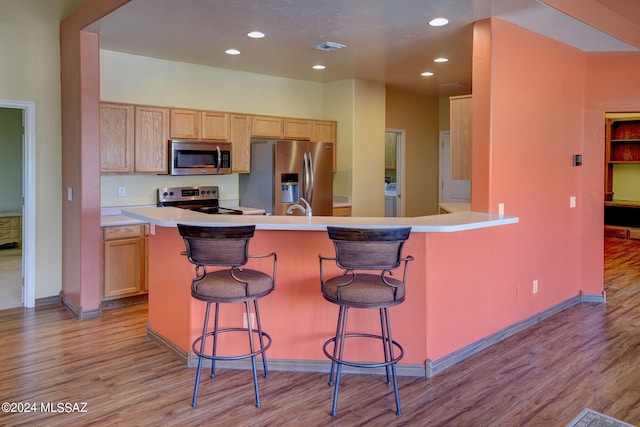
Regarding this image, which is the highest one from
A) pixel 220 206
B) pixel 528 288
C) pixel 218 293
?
pixel 220 206

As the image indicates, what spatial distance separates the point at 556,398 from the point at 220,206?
4.08 metres

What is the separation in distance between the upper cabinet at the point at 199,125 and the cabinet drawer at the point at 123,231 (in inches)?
41.8

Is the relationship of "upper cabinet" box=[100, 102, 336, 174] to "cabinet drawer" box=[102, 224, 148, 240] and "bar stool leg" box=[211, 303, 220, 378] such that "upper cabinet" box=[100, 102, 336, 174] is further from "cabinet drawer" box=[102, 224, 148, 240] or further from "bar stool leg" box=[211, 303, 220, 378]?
"bar stool leg" box=[211, 303, 220, 378]

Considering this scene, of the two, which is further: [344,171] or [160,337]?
[344,171]

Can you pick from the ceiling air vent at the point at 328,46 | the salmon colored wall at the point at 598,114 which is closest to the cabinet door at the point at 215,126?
the ceiling air vent at the point at 328,46

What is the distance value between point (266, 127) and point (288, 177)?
26.5 inches

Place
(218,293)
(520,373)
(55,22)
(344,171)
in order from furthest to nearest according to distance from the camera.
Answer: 1. (344,171)
2. (55,22)
3. (520,373)
4. (218,293)

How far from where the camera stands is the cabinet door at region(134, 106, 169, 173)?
16.0ft

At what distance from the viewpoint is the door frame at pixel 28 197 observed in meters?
4.48

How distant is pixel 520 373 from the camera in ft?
10.7

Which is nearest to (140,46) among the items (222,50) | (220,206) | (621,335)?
(222,50)

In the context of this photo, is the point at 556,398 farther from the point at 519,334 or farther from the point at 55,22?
the point at 55,22

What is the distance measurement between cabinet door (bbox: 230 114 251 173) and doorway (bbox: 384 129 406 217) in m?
2.60

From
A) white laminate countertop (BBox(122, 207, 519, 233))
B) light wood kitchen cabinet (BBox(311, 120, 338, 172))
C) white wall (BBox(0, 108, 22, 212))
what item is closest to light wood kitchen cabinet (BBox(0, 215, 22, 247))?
white wall (BBox(0, 108, 22, 212))
